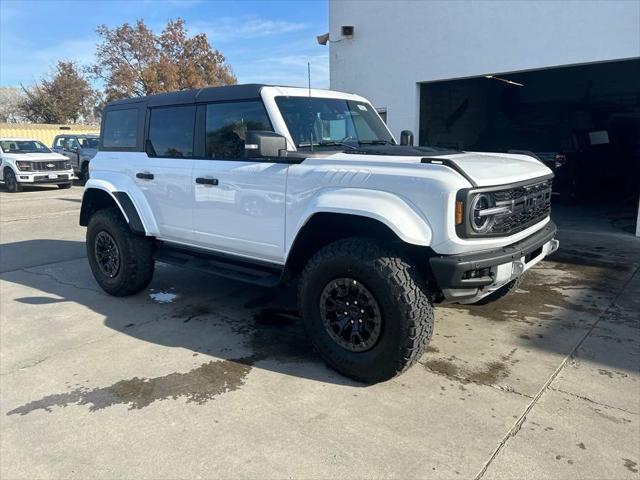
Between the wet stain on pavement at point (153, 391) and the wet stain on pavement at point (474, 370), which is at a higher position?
the wet stain on pavement at point (474, 370)

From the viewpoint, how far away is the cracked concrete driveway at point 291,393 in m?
2.55

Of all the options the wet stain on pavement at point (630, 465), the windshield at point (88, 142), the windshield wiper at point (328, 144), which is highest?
the windshield at point (88, 142)

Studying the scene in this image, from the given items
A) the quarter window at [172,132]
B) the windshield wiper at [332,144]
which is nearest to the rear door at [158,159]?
the quarter window at [172,132]

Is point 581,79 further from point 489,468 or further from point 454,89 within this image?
point 489,468

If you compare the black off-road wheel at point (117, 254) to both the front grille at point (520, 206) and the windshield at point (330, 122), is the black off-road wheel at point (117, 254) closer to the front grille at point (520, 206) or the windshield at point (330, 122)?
the windshield at point (330, 122)

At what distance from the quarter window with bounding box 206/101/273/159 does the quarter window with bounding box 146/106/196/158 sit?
0.26 m

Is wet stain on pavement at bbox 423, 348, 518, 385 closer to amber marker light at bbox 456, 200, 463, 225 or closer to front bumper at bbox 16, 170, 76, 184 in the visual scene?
amber marker light at bbox 456, 200, 463, 225

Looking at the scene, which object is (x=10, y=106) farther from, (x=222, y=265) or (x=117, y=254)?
(x=222, y=265)

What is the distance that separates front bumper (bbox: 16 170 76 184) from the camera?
16.0 m

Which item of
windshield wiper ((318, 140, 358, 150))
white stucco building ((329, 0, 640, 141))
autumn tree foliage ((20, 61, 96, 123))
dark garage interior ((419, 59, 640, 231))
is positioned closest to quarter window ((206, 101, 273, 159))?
windshield wiper ((318, 140, 358, 150))

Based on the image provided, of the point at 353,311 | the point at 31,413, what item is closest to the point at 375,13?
the point at 353,311

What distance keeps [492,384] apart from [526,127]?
966 cm

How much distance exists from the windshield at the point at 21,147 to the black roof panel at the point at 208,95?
14.6 m

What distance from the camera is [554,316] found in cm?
A: 451
